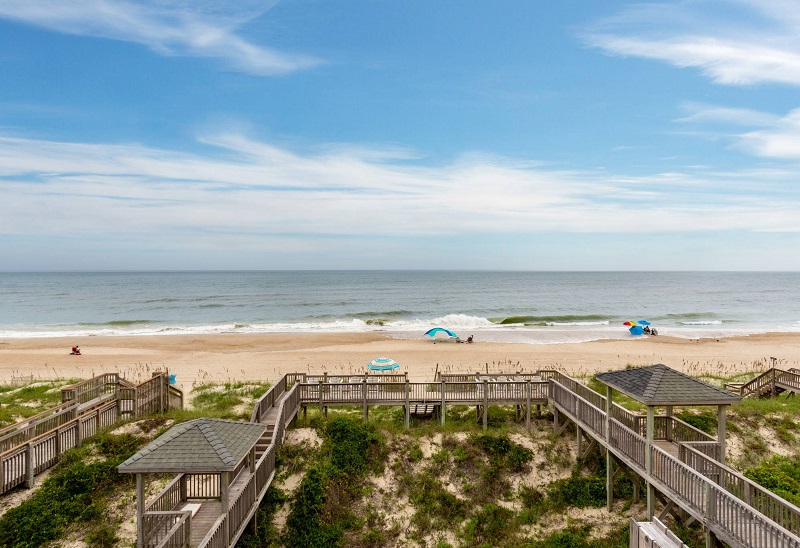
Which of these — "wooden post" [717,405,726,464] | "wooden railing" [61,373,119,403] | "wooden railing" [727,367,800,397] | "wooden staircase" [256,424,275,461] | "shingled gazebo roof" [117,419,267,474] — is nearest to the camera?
"shingled gazebo roof" [117,419,267,474]

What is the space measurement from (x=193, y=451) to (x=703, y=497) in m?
10.3

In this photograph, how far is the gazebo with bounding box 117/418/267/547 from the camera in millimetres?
9164

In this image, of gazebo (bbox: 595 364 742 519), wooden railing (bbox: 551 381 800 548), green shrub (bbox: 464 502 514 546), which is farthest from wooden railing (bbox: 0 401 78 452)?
gazebo (bbox: 595 364 742 519)

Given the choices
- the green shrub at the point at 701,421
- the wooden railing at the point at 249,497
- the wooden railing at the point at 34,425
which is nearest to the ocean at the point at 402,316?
the green shrub at the point at 701,421

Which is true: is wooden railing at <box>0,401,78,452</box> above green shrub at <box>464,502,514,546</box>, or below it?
above

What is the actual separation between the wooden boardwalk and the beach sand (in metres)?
8.14

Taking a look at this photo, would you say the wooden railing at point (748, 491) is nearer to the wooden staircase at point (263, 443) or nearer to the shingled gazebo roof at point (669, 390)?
the shingled gazebo roof at point (669, 390)

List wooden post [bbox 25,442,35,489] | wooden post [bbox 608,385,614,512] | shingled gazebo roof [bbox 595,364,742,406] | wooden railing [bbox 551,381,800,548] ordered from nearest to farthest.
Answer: wooden railing [bbox 551,381,800,548] < shingled gazebo roof [bbox 595,364,742,406] < wooden post [bbox 25,442,35,489] < wooden post [bbox 608,385,614,512]

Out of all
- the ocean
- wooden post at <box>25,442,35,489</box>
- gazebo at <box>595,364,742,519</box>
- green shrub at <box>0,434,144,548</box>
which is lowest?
the ocean

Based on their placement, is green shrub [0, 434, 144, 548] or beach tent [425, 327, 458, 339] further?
beach tent [425, 327, 458, 339]

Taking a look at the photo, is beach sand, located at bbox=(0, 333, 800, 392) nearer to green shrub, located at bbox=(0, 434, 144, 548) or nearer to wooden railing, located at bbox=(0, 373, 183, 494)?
wooden railing, located at bbox=(0, 373, 183, 494)

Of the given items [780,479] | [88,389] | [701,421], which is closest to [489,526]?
[780,479]

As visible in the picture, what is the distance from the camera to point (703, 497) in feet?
31.3

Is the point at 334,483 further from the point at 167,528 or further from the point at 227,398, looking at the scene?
the point at 227,398
